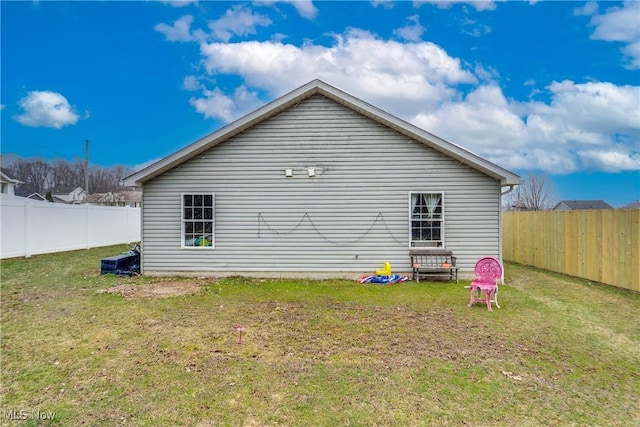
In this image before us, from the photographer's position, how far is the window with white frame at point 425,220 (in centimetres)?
931

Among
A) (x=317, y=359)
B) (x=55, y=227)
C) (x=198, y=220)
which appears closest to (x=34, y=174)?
(x=55, y=227)

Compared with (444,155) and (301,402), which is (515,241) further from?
(301,402)

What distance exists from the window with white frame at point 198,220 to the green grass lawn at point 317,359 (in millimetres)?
2381

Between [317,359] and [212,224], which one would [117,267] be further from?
[317,359]

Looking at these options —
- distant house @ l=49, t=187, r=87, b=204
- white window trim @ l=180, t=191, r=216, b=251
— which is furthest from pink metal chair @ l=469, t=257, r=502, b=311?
distant house @ l=49, t=187, r=87, b=204

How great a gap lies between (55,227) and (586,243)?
18.8 meters

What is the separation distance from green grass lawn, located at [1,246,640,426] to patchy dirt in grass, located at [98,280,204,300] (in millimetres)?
217

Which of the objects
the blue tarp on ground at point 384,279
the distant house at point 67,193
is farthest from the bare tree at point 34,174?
the blue tarp on ground at point 384,279

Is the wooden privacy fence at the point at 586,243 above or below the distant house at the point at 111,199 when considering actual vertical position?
below

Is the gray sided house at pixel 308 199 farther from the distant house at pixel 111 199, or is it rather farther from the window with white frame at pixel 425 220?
the distant house at pixel 111 199

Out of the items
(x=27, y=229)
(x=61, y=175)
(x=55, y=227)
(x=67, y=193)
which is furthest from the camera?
(x=61, y=175)

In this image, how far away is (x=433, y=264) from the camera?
912 centimetres

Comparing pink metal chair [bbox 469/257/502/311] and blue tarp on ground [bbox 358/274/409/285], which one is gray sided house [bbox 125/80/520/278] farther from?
pink metal chair [bbox 469/257/502/311]

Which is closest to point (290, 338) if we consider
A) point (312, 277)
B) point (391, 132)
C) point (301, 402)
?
point (301, 402)
